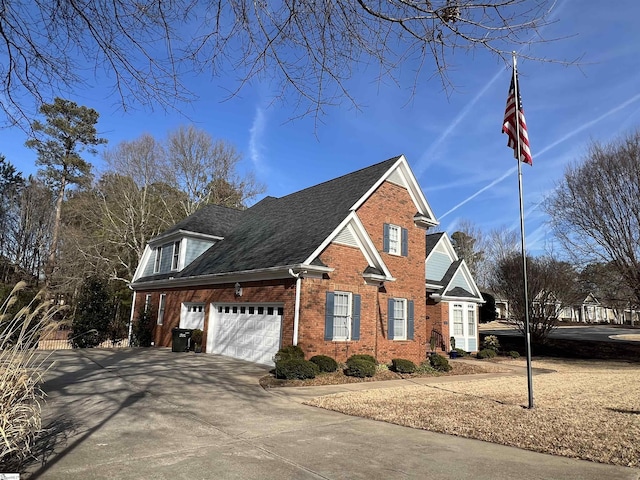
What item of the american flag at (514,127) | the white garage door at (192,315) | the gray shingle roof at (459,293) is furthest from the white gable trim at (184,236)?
the american flag at (514,127)

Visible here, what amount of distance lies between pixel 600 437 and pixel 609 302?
19.3 m

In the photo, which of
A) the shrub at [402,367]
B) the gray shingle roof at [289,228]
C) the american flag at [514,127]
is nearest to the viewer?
the american flag at [514,127]

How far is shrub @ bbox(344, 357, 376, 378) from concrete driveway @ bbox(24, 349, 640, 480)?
12.9 feet

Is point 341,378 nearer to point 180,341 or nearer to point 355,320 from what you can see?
point 355,320

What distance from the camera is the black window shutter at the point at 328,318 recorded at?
1395cm

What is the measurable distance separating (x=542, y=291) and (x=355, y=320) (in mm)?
14612

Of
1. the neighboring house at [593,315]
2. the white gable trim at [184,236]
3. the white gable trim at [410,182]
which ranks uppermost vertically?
the white gable trim at [410,182]

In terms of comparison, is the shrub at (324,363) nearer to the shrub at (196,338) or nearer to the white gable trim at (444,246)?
the shrub at (196,338)

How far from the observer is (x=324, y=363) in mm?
12773

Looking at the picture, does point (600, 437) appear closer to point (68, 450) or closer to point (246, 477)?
point (246, 477)

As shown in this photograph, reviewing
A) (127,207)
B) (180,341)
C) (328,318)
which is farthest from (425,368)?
(127,207)

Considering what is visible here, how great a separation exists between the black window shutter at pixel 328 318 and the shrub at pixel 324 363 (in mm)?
1071

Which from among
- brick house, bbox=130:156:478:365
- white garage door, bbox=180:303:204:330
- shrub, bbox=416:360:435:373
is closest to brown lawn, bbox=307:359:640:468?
shrub, bbox=416:360:435:373

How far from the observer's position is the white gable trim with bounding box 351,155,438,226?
18.1 metres
